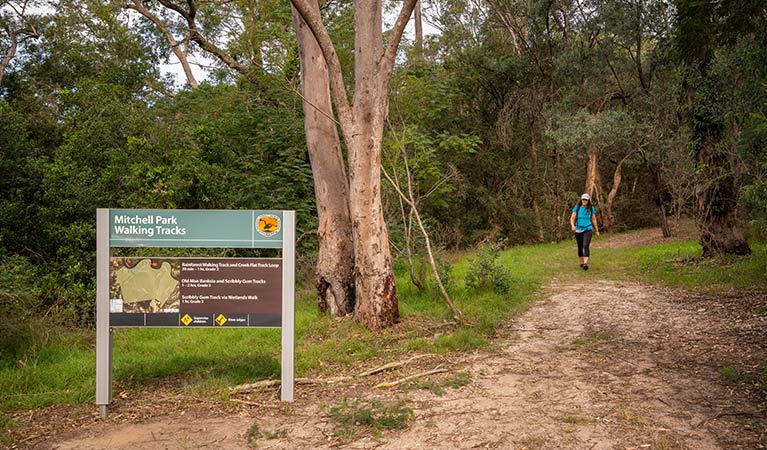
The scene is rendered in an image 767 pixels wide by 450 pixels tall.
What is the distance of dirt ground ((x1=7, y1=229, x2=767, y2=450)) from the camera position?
15.3ft

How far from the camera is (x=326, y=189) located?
30.7 ft

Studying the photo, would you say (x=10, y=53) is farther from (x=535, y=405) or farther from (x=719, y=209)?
(x=535, y=405)

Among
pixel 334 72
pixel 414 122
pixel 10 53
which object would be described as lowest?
pixel 334 72

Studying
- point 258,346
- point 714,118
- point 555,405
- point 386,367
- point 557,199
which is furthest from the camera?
point 557,199

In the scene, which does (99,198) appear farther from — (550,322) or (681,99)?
(681,99)

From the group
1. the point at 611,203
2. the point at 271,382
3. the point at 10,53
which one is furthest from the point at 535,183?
the point at 271,382

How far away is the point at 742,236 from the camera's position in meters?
13.4

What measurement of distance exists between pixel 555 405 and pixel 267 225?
9.94 feet

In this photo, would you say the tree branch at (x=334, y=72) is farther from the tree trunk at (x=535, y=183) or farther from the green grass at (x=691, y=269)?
the tree trunk at (x=535, y=183)

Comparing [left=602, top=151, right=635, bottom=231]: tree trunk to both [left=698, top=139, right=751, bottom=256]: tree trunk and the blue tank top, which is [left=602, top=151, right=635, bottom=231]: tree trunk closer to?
[left=698, top=139, right=751, bottom=256]: tree trunk

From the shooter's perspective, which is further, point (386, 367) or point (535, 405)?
point (386, 367)

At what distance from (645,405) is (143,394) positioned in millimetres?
4643

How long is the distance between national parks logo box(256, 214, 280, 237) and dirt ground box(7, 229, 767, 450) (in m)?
1.56

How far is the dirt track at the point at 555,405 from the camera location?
182 inches
